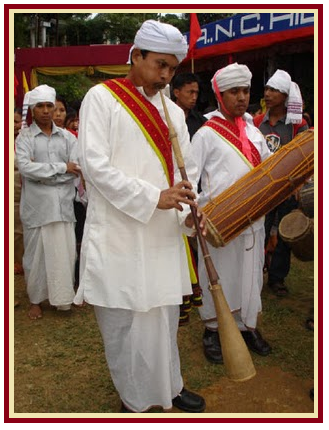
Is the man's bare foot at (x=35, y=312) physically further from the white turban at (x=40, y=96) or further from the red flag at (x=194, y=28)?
the red flag at (x=194, y=28)

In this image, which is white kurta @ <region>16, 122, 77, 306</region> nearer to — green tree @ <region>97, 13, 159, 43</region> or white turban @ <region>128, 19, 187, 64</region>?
white turban @ <region>128, 19, 187, 64</region>

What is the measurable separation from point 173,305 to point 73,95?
2033 centimetres

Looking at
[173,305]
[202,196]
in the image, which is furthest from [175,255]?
[202,196]

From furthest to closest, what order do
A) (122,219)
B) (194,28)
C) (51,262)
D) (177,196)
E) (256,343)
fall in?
1. (194,28)
2. (51,262)
3. (256,343)
4. (122,219)
5. (177,196)

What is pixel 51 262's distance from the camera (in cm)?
426

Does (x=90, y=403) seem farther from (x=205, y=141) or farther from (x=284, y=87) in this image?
(x=284, y=87)

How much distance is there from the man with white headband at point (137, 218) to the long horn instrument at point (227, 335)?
0.08 m

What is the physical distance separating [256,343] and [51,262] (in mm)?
1885

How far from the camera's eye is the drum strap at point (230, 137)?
3.30m

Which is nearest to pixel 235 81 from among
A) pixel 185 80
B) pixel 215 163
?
pixel 215 163

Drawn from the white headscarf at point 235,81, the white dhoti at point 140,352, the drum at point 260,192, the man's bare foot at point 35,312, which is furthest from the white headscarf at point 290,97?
the man's bare foot at point 35,312

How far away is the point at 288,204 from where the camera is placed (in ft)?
15.2

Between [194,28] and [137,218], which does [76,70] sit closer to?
[194,28]

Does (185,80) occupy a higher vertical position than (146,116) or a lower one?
higher
